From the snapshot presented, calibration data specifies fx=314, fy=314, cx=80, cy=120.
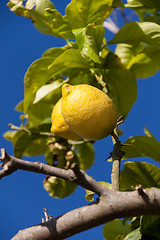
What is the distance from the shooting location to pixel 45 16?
1181 mm

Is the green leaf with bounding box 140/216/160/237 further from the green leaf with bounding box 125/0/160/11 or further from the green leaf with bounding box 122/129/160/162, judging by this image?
the green leaf with bounding box 125/0/160/11

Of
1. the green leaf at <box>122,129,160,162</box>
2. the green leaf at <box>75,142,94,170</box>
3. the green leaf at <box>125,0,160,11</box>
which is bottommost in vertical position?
the green leaf at <box>122,129,160,162</box>

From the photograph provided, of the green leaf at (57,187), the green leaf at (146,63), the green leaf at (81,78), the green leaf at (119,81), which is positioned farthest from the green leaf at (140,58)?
the green leaf at (57,187)

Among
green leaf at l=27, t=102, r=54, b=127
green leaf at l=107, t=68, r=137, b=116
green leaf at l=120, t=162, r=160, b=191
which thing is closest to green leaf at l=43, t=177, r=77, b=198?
green leaf at l=27, t=102, r=54, b=127

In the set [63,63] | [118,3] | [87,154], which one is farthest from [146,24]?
[87,154]

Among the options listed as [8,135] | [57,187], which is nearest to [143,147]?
[57,187]

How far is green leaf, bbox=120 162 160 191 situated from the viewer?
0.95m

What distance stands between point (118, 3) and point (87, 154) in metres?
0.83

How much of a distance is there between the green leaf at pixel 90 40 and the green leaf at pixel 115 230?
561 mm

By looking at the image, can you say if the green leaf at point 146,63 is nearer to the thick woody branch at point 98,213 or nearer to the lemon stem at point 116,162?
the lemon stem at point 116,162

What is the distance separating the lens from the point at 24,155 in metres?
1.65

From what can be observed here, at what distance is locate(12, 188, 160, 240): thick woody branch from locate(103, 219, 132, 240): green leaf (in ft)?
1.37

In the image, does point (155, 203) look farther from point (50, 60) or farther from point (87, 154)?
point (87, 154)

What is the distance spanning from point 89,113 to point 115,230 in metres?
0.46
